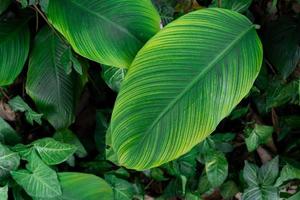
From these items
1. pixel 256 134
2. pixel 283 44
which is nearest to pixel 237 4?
pixel 283 44

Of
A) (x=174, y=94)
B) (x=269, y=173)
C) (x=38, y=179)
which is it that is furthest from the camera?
(x=269, y=173)

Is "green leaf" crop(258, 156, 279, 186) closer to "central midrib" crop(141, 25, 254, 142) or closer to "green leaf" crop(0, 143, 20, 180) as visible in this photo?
"central midrib" crop(141, 25, 254, 142)

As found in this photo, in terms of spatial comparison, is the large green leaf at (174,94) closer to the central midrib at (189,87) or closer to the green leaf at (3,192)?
the central midrib at (189,87)

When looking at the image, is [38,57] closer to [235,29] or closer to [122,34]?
[122,34]

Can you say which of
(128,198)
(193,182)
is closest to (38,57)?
(128,198)

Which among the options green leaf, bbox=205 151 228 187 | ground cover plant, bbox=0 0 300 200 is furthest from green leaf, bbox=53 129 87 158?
green leaf, bbox=205 151 228 187

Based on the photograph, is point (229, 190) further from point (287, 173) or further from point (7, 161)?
point (7, 161)
